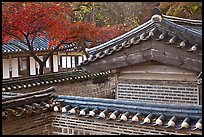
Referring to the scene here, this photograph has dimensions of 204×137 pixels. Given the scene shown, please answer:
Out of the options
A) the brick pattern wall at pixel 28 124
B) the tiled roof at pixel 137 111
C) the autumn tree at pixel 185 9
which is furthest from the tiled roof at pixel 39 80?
the autumn tree at pixel 185 9

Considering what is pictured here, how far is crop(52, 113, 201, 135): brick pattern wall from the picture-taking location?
661cm

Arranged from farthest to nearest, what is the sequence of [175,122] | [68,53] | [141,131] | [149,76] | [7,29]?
1. [68,53]
2. [7,29]
3. [149,76]
4. [141,131]
5. [175,122]

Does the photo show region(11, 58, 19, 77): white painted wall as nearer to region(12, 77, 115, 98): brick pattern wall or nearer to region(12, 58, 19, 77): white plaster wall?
region(12, 58, 19, 77): white plaster wall

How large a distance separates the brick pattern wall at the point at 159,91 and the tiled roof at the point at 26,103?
212cm

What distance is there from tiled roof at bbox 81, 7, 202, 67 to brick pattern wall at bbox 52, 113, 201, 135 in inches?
59.6

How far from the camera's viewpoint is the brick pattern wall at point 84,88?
627 inches

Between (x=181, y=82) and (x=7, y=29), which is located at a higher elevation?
(x=7, y=29)

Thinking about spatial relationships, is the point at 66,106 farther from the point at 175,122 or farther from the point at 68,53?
the point at 68,53

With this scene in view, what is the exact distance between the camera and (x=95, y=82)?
1828 cm

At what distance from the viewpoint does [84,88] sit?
17.5 metres

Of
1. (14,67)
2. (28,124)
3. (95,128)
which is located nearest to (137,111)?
(95,128)

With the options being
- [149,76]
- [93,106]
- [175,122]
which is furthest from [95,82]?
[175,122]

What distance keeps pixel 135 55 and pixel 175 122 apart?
2205 mm

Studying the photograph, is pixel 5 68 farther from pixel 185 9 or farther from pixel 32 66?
pixel 185 9
